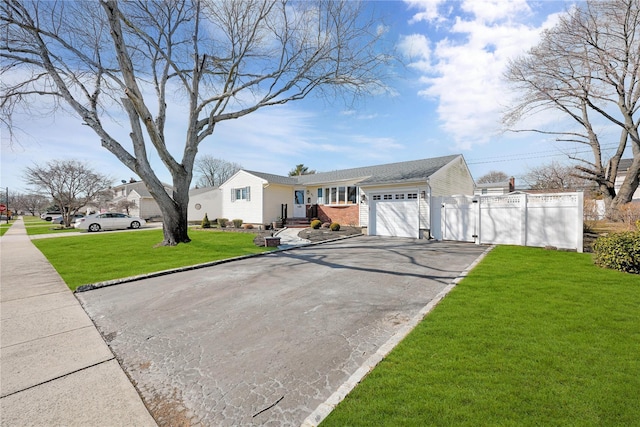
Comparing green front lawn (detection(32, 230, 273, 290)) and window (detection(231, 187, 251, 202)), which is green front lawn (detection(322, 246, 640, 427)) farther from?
window (detection(231, 187, 251, 202))

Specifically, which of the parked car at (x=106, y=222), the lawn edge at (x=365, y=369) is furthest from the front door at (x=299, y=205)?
the lawn edge at (x=365, y=369)

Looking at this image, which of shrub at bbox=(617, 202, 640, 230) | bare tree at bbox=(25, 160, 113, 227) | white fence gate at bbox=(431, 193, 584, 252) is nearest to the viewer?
white fence gate at bbox=(431, 193, 584, 252)

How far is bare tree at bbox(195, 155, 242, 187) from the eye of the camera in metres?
49.8

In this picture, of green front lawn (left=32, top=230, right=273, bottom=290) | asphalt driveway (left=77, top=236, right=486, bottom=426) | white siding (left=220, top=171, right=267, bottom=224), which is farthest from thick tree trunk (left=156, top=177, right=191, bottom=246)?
white siding (left=220, top=171, right=267, bottom=224)

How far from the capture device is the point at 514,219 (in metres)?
10.6

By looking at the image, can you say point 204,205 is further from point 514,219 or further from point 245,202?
point 514,219

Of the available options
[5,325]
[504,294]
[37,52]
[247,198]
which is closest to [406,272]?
[504,294]

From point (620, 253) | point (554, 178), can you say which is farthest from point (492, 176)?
point (620, 253)

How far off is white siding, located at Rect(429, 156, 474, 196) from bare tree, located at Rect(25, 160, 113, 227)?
3245cm

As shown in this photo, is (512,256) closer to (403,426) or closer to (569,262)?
(569,262)

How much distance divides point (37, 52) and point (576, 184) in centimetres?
4167

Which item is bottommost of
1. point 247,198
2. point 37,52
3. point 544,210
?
point 544,210

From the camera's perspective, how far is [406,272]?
693cm

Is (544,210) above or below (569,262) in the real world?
above
